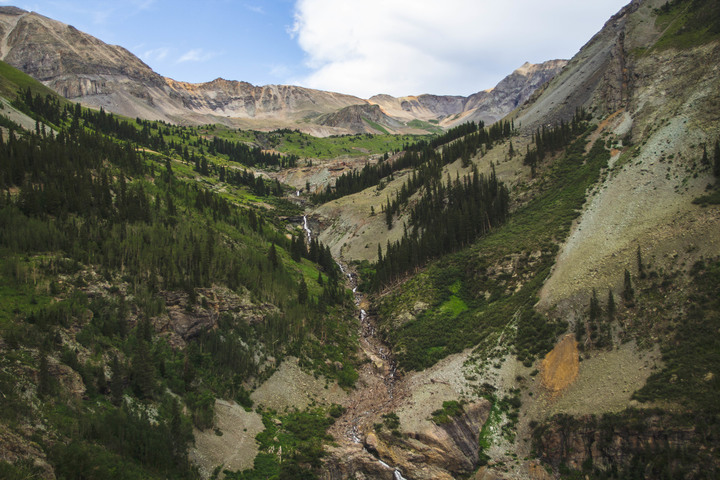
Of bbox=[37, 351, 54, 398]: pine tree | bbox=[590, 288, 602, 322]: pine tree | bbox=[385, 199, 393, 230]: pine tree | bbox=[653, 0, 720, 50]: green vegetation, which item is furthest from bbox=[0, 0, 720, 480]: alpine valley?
bbox=[385, 199, 393, 230]: pine tree

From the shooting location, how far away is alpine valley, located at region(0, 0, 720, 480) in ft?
114

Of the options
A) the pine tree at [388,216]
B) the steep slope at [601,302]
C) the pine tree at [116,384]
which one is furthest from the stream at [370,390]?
the pine tree at [388,216]

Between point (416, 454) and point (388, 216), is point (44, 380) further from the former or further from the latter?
point (388, 216)

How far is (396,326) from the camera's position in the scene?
75125 millimetres

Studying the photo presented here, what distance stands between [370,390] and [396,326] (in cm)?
1682

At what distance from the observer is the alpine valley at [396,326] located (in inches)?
1367

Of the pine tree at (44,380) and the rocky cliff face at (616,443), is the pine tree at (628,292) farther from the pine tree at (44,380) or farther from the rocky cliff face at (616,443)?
the pine tree at (44,380)

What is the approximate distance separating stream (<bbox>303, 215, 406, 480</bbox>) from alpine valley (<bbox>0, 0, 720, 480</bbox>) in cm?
45

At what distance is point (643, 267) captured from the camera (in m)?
51.8

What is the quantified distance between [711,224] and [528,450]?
3596 cm

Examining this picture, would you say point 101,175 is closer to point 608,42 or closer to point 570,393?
point 570,393

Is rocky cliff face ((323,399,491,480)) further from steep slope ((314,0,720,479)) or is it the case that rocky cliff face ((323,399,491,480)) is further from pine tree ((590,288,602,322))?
pine tree ((590,288,602,322))

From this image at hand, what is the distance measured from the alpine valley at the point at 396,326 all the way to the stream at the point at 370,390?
1.48 ft

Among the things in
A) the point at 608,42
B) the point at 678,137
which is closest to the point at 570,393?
the point at 678,137
